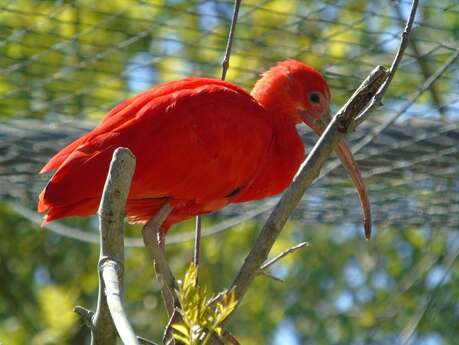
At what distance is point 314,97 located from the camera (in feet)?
15.0

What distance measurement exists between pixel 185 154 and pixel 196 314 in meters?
1.94

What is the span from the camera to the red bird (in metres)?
3.68

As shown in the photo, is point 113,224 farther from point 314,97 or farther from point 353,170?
point 314,97

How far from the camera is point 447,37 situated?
5996mm

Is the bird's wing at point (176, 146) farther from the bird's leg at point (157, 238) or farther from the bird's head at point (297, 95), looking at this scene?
the bird's head at point (297, 95)

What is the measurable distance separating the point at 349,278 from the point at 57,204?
561cm

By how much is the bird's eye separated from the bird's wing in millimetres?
416

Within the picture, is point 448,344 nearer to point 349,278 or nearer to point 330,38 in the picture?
point 349,278

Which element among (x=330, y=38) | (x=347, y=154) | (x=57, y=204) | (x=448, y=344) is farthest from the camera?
(x=448, y=344)

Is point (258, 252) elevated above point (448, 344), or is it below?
above

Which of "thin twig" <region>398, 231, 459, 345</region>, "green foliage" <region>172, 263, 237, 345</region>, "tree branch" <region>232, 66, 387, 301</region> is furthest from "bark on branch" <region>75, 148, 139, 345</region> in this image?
"thin twig" <region>398, 231, 459, 345</region>

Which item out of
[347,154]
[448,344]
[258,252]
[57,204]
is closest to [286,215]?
[258,252]

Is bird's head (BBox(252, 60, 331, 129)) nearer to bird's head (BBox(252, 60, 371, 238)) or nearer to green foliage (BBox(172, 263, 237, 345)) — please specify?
bird's head (BBox(252, 60, 371, 238))

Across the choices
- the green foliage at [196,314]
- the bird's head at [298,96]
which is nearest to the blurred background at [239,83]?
the bird's head at [298,96]
